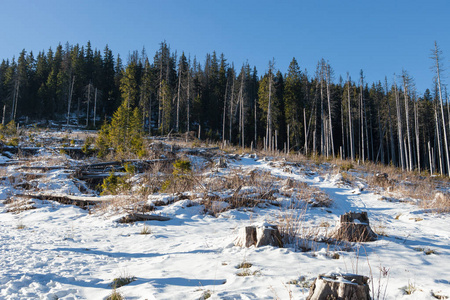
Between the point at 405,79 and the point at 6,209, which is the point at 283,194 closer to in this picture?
the point at 6,209

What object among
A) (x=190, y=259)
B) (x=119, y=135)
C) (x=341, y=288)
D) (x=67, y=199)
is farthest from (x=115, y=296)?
(x=119, y=135)

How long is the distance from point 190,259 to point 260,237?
1.10 metres

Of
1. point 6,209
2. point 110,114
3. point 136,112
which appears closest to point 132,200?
point 6,209

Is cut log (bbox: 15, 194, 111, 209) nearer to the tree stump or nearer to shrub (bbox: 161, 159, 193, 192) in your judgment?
shrub (bbox: 161, 159, 193, 192)

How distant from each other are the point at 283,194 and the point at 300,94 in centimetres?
3548

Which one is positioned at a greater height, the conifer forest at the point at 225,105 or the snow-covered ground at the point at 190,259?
the conifer forest at the point at 225,105

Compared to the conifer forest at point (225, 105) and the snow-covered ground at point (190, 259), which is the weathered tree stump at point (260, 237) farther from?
the conifer forest at point (225, 105)

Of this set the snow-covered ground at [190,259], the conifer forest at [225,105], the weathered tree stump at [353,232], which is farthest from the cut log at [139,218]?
the conifer forest at [225,105]

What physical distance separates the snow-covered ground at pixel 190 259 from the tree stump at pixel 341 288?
0.24 meters

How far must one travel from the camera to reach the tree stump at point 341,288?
71.1 inches

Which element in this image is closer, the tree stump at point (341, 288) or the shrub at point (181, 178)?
the tree stump at point (341, 288)

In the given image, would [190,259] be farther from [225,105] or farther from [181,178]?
[225,105]

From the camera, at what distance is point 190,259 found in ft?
11.6

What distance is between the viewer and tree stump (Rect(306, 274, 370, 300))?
1.81 meters
